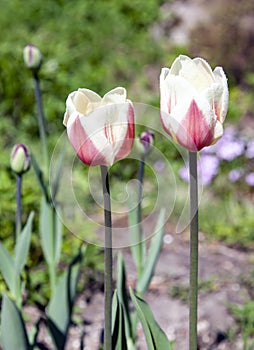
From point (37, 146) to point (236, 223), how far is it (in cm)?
96

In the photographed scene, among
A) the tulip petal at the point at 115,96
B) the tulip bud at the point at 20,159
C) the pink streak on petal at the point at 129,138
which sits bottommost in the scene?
the tulip bud at the point at 20,159

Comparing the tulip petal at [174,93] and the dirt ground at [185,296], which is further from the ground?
the tulip petal at [174,93]

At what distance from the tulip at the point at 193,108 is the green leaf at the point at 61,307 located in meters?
0.62

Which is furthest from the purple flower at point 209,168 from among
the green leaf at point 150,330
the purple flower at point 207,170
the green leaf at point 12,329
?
the green leaf at point 150,330

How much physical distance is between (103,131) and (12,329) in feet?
1.76

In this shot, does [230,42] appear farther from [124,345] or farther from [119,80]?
[124,345]

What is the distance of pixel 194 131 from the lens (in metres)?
0.98

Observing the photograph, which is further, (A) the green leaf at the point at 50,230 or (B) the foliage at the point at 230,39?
(B) the foliage at the point at 230,39

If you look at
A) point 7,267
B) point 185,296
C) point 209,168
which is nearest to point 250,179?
point 209,168

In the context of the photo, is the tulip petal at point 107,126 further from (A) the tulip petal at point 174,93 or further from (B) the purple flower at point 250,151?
(B) the purple flower at point 250,151

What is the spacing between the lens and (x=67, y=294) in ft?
4.98

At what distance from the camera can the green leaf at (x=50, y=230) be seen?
1688 millimetres

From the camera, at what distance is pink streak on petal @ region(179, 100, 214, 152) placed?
0.97 metres

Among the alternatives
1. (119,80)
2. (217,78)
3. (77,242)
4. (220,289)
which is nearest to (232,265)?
(220,289)
